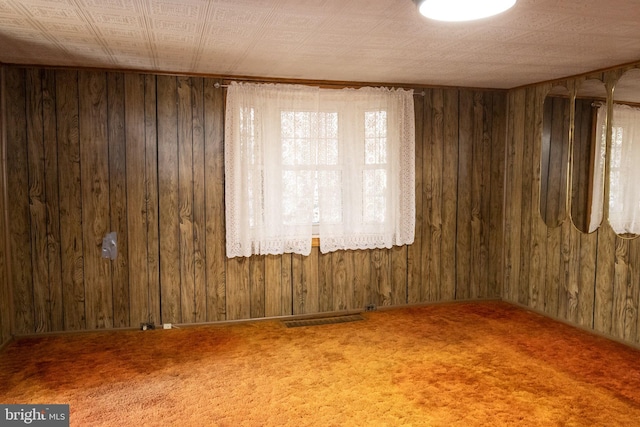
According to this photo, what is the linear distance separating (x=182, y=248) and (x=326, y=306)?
1439mm

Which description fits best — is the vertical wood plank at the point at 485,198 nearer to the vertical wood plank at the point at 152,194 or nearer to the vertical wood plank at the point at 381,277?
the vertical wood plank at the point at 381,277

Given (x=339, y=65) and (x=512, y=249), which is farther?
(x=512, y=249)

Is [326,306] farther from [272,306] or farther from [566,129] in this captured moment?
[566,129]

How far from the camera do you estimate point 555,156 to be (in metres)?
4.59

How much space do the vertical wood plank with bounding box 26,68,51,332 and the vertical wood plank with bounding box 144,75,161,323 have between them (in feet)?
2.57

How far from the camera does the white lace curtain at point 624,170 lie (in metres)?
3.82

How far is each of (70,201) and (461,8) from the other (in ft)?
10.9

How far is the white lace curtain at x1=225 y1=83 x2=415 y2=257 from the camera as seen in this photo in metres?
4.38

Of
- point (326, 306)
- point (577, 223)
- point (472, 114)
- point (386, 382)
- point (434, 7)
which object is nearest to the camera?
point (434, 7)

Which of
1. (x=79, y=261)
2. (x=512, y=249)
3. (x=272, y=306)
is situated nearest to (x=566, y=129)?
(x=512, y=249)

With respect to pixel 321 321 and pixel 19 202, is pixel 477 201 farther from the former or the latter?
pixel 19 202

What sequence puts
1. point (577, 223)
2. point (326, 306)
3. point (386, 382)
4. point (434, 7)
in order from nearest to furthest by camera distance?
point (434, 7), point (386, 382), point (577, 223), point (326, 306)

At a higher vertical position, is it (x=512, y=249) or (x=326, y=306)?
(x=512, y=249)

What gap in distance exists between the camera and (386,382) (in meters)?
3.21
